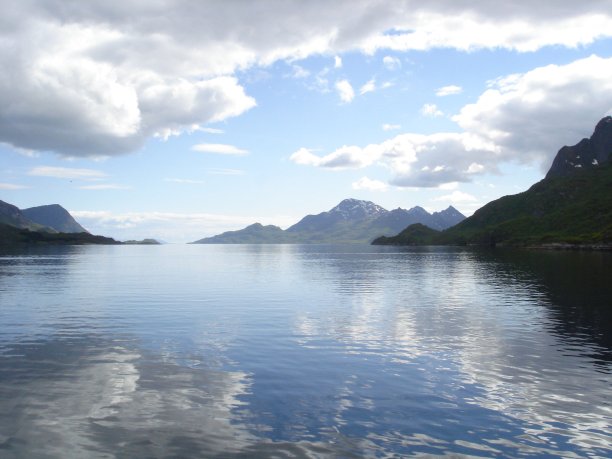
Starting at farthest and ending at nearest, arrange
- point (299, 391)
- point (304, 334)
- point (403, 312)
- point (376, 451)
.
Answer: point (403, 312), point (304, 334), point (299, 391), point (376, 451)

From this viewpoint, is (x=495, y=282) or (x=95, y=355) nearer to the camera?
(x=95, y=355)

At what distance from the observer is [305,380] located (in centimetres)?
3180

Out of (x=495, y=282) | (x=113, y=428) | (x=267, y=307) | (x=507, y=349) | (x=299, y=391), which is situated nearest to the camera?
(x=113, y=428)

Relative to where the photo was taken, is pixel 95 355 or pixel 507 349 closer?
pixel 95 355

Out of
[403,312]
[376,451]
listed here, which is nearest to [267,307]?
[403,312]

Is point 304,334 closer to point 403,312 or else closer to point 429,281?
point 403,312

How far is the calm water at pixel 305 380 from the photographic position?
22.0m

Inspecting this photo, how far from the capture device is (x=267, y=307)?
68188 millimetres

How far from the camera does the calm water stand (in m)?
22.0

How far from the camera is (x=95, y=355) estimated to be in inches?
1513

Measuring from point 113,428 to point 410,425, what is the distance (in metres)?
15.6

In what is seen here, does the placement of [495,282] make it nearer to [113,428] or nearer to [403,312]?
[403,312]

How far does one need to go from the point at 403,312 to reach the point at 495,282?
53.1m

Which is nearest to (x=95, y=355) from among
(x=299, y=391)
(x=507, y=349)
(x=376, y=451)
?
(x=299, y=391)
